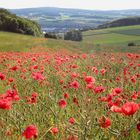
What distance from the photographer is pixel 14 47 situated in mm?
29000

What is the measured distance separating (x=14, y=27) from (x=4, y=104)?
41271mm

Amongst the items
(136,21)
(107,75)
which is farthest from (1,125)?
(136,21)

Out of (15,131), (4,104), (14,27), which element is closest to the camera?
(4,104)

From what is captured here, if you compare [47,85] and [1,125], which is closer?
[1,125]

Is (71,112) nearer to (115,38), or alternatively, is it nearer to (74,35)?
(115,38)

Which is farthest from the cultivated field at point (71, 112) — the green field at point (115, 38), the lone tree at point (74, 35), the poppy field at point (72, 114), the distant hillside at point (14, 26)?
the lone tree at point (74, 35)

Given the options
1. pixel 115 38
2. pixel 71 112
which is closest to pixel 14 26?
pixel 115 38

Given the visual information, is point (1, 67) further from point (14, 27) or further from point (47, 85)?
point (14, 27)

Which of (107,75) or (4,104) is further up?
(4,104)

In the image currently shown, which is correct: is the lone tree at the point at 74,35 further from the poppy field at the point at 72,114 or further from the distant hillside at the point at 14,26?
the poppy field at the point at 72,114

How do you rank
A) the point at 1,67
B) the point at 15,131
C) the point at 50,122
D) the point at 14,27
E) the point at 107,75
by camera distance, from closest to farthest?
the point at 15,131
the point at 50,122
the point at 107,75
the point at 1,67
the point at 14,27

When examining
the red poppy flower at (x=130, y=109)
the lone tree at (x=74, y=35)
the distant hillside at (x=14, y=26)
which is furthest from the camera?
the lone tree at (x=74, y=35)

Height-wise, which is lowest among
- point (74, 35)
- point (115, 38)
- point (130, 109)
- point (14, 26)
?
point (74, 35)

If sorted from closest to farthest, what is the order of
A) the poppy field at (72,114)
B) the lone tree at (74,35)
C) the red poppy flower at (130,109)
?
the red poppy flower at (130,109) → the poppy field at (72,114) → the lone tree at (74,35)
